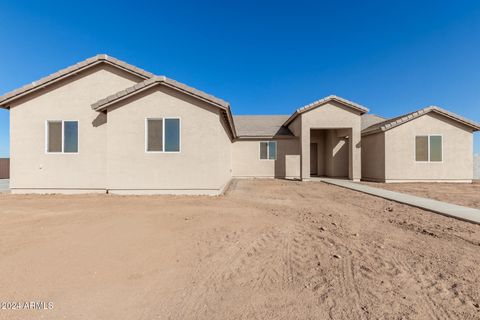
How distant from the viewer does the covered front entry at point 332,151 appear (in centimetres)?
1677

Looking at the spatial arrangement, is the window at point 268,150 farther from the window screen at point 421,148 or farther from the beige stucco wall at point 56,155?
the beige stucco wall at point 56,155

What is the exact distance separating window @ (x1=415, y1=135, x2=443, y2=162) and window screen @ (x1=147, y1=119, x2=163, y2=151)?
1465 centimetres

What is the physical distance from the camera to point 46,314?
216 cm

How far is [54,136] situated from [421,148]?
64.4ft

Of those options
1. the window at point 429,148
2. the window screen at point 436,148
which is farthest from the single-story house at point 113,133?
the window screen at point 436,148

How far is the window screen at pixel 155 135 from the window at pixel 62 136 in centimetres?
351

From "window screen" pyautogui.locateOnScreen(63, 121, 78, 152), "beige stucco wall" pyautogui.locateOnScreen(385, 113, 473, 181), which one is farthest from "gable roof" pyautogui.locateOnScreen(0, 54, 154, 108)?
"beige stucco wall" pyautogui.locateOnScreen(385, 113, 473, 181)

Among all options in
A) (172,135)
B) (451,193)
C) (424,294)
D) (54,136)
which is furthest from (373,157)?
(54,136)

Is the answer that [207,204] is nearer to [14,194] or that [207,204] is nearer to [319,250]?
[319,250]

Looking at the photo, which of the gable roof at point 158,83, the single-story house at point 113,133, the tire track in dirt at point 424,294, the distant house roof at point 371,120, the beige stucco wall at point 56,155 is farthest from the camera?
the distant house roof at point 371,120

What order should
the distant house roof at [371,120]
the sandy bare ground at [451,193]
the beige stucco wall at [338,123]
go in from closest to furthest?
the sandy bare ground at [451,193]
the beige stucco wall at [338,123]
the distant house roof at [371,120]

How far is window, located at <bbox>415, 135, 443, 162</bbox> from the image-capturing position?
12.9 m

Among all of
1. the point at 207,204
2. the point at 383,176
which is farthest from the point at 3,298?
the point at 383,176

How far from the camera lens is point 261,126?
1881 centimetres
